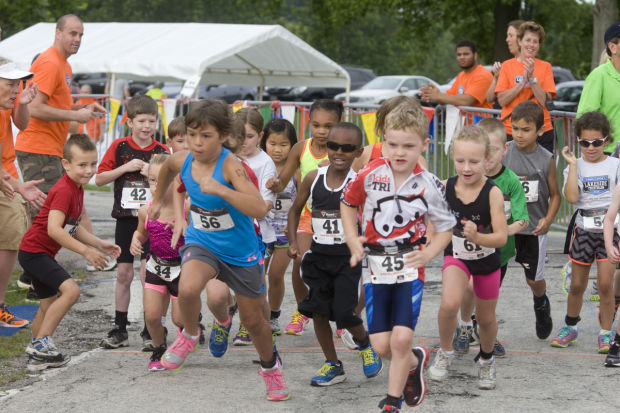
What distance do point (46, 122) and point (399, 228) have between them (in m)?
4.35

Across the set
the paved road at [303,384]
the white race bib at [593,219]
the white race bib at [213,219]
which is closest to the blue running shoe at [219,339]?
the paved road at [303,384]

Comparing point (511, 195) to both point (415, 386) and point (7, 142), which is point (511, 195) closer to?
point (415, 386)

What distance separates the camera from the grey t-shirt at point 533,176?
665 cm

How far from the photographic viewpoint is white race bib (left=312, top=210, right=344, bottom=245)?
582 centimetres

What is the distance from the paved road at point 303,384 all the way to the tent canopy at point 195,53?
12796 millimetres

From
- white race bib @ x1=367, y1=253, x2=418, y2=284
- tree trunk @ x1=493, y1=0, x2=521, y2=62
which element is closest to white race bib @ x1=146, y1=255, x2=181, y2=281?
white race bib @ x1=367, y1=253, x2=418, y2=284

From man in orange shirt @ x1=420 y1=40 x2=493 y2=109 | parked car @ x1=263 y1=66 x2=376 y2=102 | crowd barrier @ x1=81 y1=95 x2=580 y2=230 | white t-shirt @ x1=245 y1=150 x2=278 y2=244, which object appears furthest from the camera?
parked car @ x1=263 y1=66 x2=376 y2=102

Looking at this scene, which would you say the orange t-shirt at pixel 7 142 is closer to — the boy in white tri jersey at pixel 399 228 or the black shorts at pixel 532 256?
the boy in white tri jersey at pixel 399 228

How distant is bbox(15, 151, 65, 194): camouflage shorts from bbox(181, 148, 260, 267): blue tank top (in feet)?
10.3

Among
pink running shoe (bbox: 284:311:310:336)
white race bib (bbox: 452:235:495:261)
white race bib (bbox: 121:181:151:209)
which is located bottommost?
pink running shoe (bbox: 284:311:310:336)

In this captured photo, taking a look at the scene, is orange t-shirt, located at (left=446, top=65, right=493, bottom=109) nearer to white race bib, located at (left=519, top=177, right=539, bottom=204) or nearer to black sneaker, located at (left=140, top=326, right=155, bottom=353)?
white race bib, located at (left=519, top=177, right=539, bottom=204)

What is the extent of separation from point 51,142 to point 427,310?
3.68m

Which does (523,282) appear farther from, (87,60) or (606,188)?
(87,60)

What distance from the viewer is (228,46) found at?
20.6 metres
